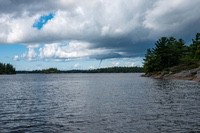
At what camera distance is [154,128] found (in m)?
24.2

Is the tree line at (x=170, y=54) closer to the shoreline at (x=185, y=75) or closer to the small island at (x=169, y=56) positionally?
the small island at (x=169, y=56)

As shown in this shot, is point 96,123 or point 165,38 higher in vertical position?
point 165,38

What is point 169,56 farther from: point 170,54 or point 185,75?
point 185,75

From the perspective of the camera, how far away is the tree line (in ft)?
489

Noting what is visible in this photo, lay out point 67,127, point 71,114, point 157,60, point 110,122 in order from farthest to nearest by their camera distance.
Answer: point 157,60 → point 71,114 → point 110,122 → point 67,127

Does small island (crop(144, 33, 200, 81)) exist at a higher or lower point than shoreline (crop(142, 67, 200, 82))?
higher

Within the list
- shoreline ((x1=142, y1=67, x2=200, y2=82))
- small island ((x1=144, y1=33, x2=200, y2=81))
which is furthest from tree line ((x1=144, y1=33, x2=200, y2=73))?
shoreline ((x1=142, y1=67, x2=200, y2=82))

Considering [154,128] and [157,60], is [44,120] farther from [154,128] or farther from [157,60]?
[157,60]

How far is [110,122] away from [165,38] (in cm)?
13338

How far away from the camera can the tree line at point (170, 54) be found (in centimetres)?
14912

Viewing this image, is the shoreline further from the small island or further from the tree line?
the tree line

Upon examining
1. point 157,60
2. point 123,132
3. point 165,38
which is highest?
point 165,38

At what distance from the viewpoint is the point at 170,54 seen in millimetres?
147250

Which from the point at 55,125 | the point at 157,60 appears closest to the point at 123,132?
the point at 55,125
